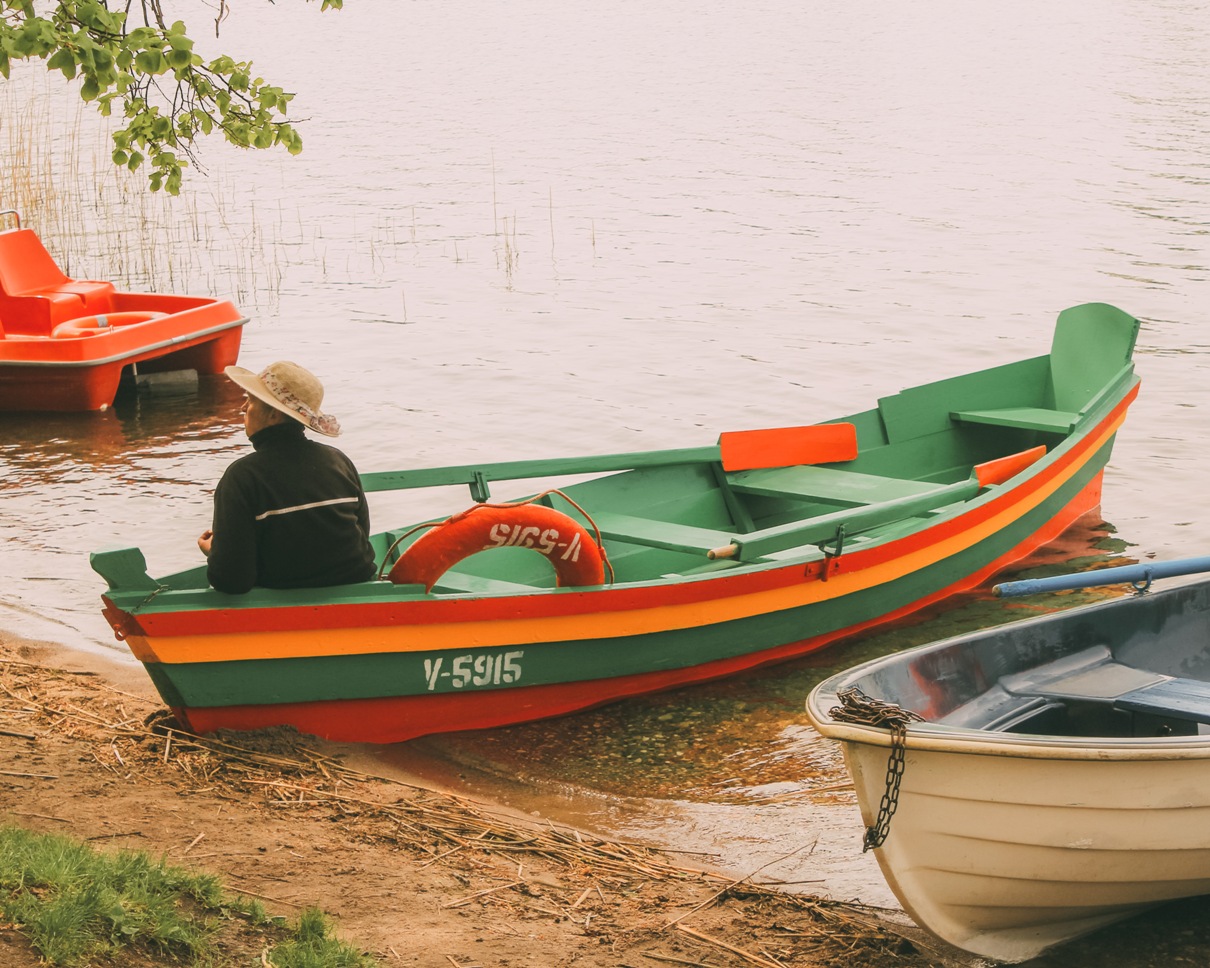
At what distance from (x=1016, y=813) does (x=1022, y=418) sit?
19.2 feet

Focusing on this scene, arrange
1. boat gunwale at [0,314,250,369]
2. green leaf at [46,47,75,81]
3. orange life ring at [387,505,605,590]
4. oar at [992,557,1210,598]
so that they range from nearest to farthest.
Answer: green leaf at [46,47,75,81], oar at [992,557,1210,598], orange life ring at [387,505,605,590], boat gunwale at [0,314,250,369]

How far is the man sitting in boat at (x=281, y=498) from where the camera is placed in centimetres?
567

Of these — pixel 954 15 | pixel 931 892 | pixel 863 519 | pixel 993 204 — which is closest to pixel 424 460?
pixel 863 519

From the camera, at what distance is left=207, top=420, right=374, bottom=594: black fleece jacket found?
18.6ft

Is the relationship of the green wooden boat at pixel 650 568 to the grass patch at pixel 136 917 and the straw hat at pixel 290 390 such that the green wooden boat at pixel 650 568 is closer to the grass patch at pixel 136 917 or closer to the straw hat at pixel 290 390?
the straw hat at pixel 290 390

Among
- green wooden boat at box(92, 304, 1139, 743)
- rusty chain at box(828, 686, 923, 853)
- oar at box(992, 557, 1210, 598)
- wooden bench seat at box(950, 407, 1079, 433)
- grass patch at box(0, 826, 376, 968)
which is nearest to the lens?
grass patch at box(0, 826, 376, 968)

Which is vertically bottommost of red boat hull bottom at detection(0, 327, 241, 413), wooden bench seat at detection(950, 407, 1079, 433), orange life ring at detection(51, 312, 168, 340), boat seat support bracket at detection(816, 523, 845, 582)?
boat seat support bracket at detection(816, 523, 845, 582)

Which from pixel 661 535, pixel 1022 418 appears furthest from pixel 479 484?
pixel 1022 418

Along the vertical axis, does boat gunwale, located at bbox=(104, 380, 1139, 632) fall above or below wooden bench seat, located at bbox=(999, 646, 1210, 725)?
above

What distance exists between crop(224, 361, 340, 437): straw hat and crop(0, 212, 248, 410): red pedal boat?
725 cm

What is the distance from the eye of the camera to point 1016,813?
176 inches

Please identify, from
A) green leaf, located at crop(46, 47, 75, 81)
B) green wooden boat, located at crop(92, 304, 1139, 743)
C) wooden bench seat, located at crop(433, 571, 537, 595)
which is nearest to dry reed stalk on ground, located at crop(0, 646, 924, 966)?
green wooden boat, located at crop(92, 304, 1139, 743)

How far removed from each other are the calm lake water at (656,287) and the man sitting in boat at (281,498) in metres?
1.08

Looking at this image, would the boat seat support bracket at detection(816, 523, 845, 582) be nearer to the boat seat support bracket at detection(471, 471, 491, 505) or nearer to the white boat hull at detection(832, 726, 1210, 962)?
the boat seat support bracket at detection(471, 471, 491, 505)
